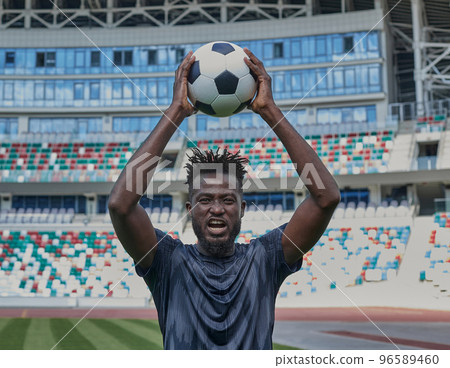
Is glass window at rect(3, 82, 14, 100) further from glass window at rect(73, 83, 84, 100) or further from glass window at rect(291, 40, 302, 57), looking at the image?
glass window at rect(291, 40, 302, 57)

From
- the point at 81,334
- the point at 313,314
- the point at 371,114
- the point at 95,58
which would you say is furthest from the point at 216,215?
the point at 95,58

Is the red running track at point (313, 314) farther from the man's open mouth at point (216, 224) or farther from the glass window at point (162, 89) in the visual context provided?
the glass window at point (162, 89)

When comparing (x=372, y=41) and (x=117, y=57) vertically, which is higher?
(x=372, y=41)

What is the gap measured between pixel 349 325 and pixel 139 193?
15.6 meters

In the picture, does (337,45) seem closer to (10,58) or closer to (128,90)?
(128,90)

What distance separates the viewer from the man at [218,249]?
3422 mm

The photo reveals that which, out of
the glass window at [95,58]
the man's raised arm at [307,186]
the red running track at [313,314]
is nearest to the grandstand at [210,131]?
the glass window at [95,58]

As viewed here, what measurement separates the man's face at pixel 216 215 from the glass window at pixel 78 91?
40836mm

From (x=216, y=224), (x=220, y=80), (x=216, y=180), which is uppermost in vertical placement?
(x=220, y=80)

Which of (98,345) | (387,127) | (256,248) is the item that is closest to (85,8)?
(387,127)

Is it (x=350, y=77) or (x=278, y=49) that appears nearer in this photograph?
(x=350, y=77)

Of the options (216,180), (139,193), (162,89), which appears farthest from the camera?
(162,89)

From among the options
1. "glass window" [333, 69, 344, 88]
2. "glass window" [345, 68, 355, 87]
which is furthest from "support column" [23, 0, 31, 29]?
"glass window" [345, 68, 355, 87]

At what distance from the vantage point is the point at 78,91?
43.0 m
